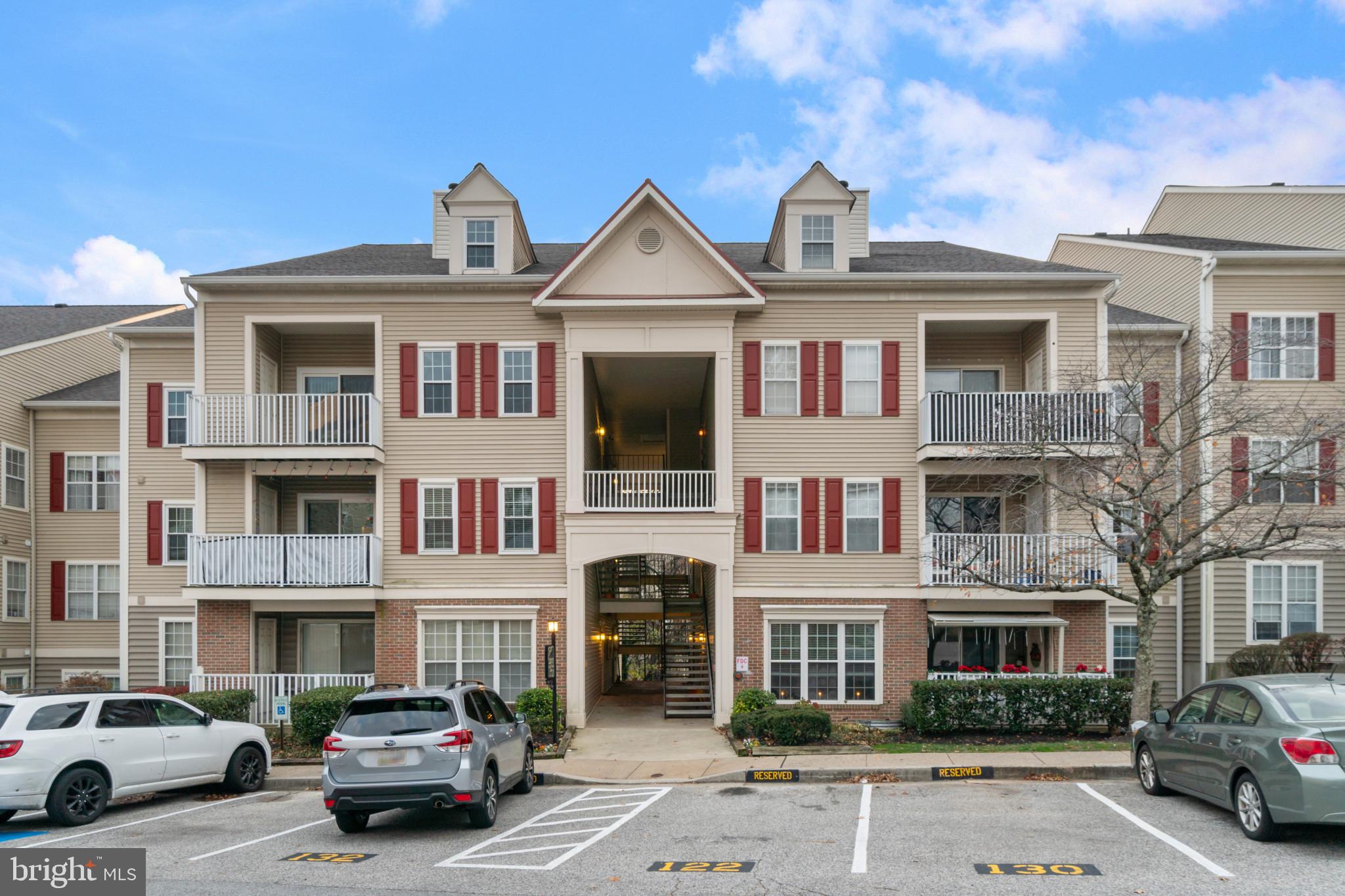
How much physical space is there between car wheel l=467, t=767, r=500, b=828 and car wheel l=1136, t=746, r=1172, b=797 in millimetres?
7966

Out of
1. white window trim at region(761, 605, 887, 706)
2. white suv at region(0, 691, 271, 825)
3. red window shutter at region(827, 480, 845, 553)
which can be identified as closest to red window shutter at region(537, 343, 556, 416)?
red window shutter at region(827, 480, 845, 553)

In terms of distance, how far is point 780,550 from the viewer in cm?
2123

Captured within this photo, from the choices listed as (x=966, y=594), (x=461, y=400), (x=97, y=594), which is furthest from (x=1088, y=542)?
(x=97, y=594)

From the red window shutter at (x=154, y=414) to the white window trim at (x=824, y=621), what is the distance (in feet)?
47.9

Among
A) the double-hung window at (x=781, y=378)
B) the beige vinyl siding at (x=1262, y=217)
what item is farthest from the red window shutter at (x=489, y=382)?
the beige vinyl siding at (x=1262, y=217)

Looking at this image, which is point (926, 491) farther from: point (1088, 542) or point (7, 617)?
point (7, 617)

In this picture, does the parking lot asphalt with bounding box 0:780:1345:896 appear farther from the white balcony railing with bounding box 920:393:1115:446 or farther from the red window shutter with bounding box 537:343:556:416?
the red window shutter with bounding box 537:343:556:416

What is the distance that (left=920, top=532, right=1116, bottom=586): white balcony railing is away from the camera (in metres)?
19.9

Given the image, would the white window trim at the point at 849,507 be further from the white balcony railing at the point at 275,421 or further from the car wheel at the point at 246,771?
the car wheel at the point at 246,771

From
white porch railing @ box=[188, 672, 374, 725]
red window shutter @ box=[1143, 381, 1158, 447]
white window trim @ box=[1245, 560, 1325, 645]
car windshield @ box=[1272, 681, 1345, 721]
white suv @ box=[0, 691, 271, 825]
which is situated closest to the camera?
car windshield @ box=[1272, 681, 1345, 721]

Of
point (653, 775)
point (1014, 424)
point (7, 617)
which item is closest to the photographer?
point (653, 775)

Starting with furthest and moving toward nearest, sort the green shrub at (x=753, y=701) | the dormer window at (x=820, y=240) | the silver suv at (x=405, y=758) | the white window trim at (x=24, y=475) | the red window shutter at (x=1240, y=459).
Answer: the white window trim at (x=24, y=475) → the dormer window at (x=820, y=240) → the green shrub at (x=753, y=701) → the red window shutter at (x=1240, y=459) → the silver suv at (x=405, y=758)

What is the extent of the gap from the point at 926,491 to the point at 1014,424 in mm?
2873

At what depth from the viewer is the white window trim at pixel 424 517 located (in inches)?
843
